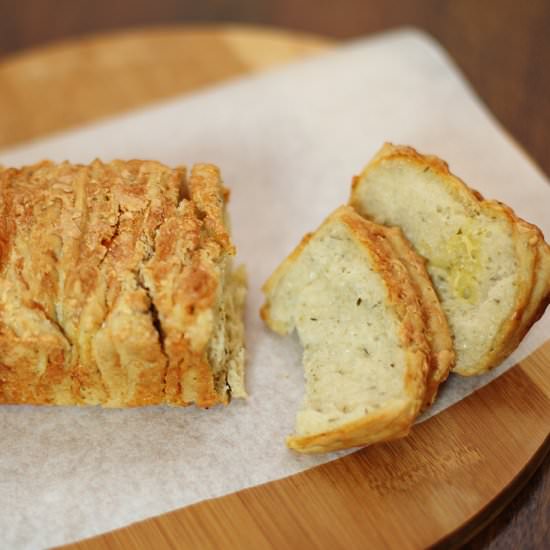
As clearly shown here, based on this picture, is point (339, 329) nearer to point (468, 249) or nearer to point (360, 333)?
point (360, 333)

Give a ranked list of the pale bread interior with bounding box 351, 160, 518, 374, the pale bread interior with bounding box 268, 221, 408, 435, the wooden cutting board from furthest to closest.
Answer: the pale bread interior with bounding box 351, 160, 518, 374 < the pale bread interior with bounding box 268, 221, 408, 435 < the wooden cutting board

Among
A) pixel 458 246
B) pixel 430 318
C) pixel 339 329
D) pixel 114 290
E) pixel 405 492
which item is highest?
pixel 458 246

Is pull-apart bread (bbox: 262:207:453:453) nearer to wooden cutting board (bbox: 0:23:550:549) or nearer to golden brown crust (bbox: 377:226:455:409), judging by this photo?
golden brown crust (bbox: 377:226:455:409)

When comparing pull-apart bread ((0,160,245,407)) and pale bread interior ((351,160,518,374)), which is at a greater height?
pale bread interior ((351,160,518,374))

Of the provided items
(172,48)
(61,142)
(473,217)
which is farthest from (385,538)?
(172,48)

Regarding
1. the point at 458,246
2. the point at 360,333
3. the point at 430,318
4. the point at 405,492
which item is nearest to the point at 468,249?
the point at 458,246

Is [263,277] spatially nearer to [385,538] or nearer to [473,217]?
[473,217]

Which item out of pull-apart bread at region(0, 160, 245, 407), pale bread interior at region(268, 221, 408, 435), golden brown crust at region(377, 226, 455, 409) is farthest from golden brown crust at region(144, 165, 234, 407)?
golden brown crust at region(377, 226, 455, 409)
